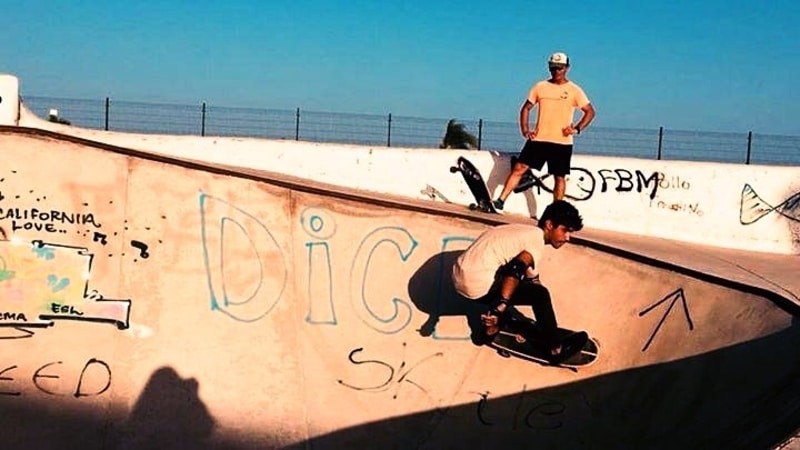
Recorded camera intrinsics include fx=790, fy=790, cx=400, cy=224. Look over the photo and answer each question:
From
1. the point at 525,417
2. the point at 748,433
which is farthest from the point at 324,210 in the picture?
the point at 748,433

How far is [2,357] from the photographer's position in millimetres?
6191

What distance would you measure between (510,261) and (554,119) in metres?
3.58

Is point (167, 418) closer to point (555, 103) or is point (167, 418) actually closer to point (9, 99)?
point (9, 99)

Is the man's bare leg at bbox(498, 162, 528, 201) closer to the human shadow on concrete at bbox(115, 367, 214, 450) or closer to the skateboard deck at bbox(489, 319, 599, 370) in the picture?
the skateboard deck at bbox(489, 319, 599, 370)

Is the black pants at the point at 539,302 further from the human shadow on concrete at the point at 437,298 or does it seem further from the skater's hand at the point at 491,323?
the human shadow on concrete at the point at 437,298

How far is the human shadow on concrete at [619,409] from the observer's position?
5230 millimetres

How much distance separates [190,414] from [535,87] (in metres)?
5.21

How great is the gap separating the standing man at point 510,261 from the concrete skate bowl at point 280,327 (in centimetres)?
69

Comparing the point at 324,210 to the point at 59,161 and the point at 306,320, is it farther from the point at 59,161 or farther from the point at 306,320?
the point at 59,161

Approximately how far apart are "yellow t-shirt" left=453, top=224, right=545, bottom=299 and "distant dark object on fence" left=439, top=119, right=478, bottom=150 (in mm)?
8626

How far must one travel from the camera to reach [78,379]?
6141 millimetres

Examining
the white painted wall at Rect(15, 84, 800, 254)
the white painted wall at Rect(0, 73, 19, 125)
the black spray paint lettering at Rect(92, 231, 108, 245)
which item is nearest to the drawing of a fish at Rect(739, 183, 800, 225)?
the white painted wall at Rect(15, 84, 800, 254)

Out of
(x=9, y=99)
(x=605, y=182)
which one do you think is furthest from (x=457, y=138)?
(x=9, y=99)

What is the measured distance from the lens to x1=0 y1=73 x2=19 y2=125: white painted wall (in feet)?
28.1
